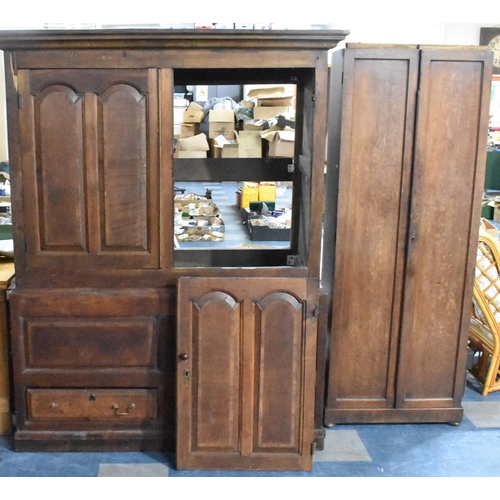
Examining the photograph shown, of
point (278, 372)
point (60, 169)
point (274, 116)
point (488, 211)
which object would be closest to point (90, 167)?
point (60, 169)

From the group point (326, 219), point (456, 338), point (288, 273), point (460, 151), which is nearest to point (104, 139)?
point (288, 273)

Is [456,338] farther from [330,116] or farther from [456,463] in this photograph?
[330,116]

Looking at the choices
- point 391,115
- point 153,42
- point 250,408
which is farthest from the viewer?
point 391,115

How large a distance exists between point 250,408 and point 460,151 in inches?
61.0

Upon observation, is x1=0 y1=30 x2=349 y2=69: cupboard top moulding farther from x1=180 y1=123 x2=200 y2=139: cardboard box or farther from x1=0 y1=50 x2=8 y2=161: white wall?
x1=0 y1=50 x2=8 y2=161: white wall

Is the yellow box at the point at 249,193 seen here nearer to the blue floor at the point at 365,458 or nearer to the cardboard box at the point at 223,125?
the cardboard box at the point at 223,125

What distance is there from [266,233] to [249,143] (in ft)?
9.96

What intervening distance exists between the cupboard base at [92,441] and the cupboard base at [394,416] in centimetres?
85

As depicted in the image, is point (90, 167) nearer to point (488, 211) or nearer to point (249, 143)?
point (249, 143)

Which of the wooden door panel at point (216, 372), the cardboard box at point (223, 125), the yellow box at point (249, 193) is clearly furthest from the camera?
the yellow box at point (249, 193)

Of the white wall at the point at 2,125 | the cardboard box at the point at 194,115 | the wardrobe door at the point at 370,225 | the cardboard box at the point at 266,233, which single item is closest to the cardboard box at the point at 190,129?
the cardboard box at the point at 194,115

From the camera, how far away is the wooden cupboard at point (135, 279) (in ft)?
8.28

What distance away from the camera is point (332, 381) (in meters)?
3.07

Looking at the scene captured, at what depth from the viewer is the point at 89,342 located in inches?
108
